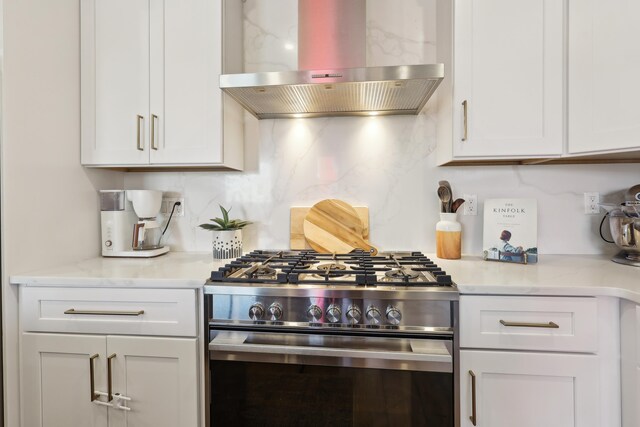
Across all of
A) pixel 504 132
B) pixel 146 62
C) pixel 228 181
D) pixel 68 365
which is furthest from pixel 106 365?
pixel 504 132

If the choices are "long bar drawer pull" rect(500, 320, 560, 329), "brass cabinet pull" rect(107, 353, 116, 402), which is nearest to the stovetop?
"long bar drawer pull" rect(500, 320, 560, 329)

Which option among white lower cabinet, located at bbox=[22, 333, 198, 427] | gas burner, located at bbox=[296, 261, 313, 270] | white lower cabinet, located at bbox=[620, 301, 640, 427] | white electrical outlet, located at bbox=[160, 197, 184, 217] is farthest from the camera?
white electrical outlet, located at bbox=[160, 197, 184, 217]

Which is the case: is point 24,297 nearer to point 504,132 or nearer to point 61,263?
point 61,263

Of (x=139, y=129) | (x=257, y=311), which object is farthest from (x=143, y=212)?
(x=257, y=311)

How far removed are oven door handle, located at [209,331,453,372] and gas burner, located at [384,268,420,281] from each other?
21 centimetres

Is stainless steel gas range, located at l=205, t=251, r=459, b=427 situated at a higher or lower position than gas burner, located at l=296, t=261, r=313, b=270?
lower

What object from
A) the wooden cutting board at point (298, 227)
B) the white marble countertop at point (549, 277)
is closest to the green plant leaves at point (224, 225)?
the wooden cutting board at point (298, 227)

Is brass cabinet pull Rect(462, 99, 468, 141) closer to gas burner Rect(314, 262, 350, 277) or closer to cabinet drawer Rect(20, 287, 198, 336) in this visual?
gas burner Rect(314, 262, 350, 277)

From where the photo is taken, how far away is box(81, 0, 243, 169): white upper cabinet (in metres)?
1.49

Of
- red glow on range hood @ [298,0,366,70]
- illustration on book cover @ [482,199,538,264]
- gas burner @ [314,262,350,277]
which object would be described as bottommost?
gas burner @ [314,262,350,277]

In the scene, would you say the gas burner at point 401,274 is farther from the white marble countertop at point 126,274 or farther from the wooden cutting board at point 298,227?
the white marble countertop at point 126,274

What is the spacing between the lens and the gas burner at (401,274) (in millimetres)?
1155

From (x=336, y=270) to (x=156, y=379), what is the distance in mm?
779

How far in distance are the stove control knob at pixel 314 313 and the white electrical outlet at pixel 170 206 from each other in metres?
1.12
